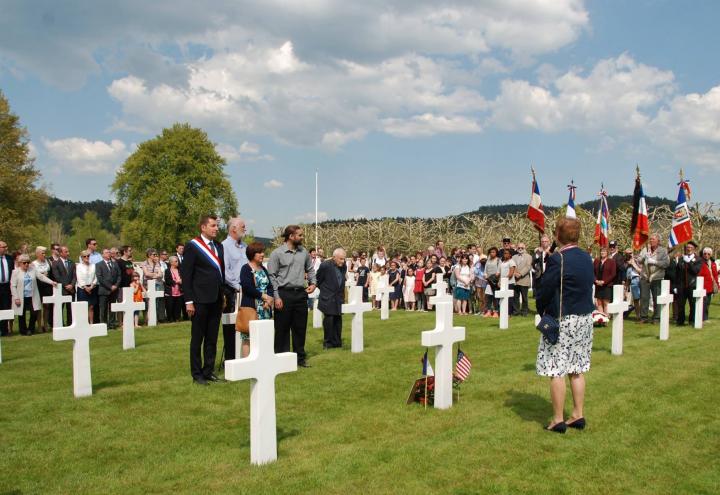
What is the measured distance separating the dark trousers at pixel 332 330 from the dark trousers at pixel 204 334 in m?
Answer: 3.37

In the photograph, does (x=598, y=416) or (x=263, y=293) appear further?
(x=263, y=293)

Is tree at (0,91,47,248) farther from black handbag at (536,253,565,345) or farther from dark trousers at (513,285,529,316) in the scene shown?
black handbag at (536,253,565,345)

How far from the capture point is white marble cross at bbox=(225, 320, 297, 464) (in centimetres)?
510

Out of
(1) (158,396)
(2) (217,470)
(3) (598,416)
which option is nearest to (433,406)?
(3) (598,416)

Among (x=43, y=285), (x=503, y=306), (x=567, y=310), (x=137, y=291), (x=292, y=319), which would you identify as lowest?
(x=503, y=306)

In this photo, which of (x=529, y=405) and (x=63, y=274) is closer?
(x=529, y=405)

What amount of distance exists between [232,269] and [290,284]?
923 mm

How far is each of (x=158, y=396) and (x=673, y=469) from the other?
5.79 metres

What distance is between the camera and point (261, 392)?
202 inches

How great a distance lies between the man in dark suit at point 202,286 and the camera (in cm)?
823

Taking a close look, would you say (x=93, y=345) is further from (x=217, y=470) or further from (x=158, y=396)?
(x=217, y=470)

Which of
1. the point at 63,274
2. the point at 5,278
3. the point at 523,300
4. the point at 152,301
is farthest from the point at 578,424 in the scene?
the point at 63,274

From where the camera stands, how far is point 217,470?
5.03 m

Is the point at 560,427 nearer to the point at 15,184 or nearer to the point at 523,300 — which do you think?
the point at 523,300
